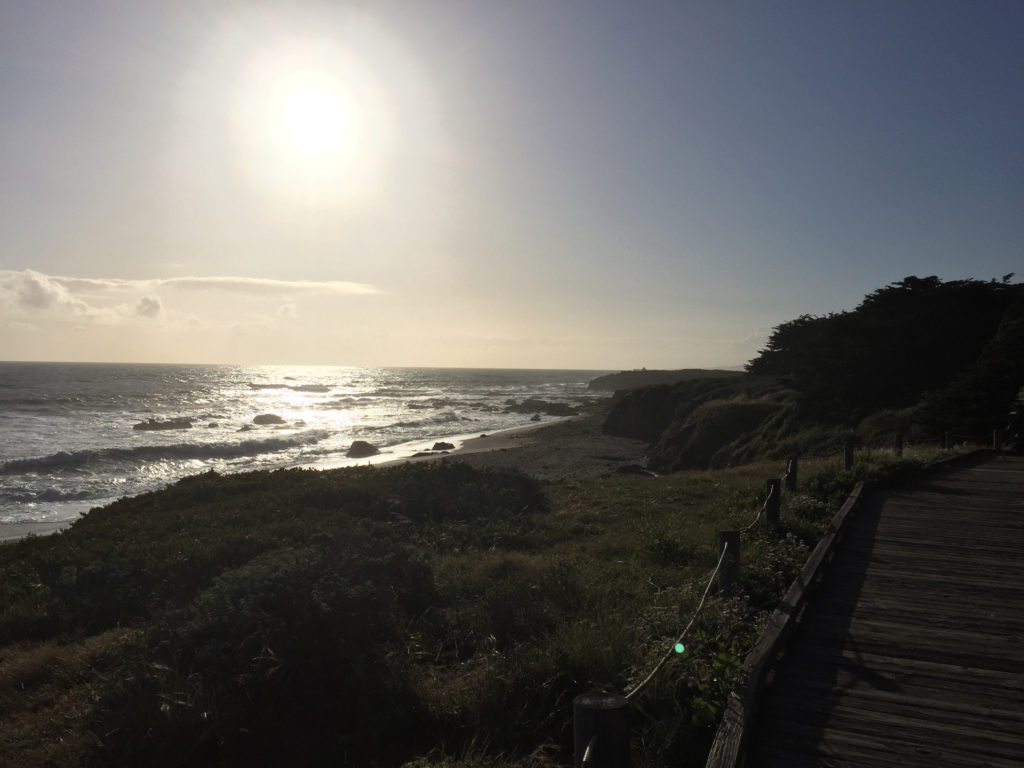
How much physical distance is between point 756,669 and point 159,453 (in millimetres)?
40920

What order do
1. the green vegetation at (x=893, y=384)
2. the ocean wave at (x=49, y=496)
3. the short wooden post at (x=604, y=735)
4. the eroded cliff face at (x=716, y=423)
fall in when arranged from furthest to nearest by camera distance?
the eroded cliff face at (x=716, y=423), the ocean wave at (x=49, y=496), the green vegetation at (x=893, y=384), the short wooden post at (x=604, y=735)

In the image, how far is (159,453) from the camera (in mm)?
38344

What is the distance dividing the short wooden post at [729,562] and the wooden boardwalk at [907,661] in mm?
772

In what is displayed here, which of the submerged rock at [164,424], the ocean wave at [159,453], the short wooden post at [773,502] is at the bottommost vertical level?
the ocean wave at [159,453]

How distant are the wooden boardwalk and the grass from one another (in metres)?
0.51

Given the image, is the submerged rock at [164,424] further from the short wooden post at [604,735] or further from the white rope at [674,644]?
the short wooden post at [604,735]

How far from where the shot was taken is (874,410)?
23.6 metres

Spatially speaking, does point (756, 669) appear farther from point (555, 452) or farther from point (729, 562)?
point (555, 452)

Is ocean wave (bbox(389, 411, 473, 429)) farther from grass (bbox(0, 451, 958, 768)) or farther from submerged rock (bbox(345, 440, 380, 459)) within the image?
grass (bbox(0, 451, 958, 768))

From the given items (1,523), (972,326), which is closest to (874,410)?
(972,326)

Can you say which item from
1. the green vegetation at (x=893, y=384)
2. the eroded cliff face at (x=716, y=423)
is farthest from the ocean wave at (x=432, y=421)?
the green vegetation at (x=893, y=384)

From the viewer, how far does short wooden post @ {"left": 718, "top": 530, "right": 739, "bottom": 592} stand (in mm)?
6676

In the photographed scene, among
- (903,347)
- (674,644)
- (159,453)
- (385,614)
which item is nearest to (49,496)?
(159,453)

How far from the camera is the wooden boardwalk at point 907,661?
4098 millimetres
